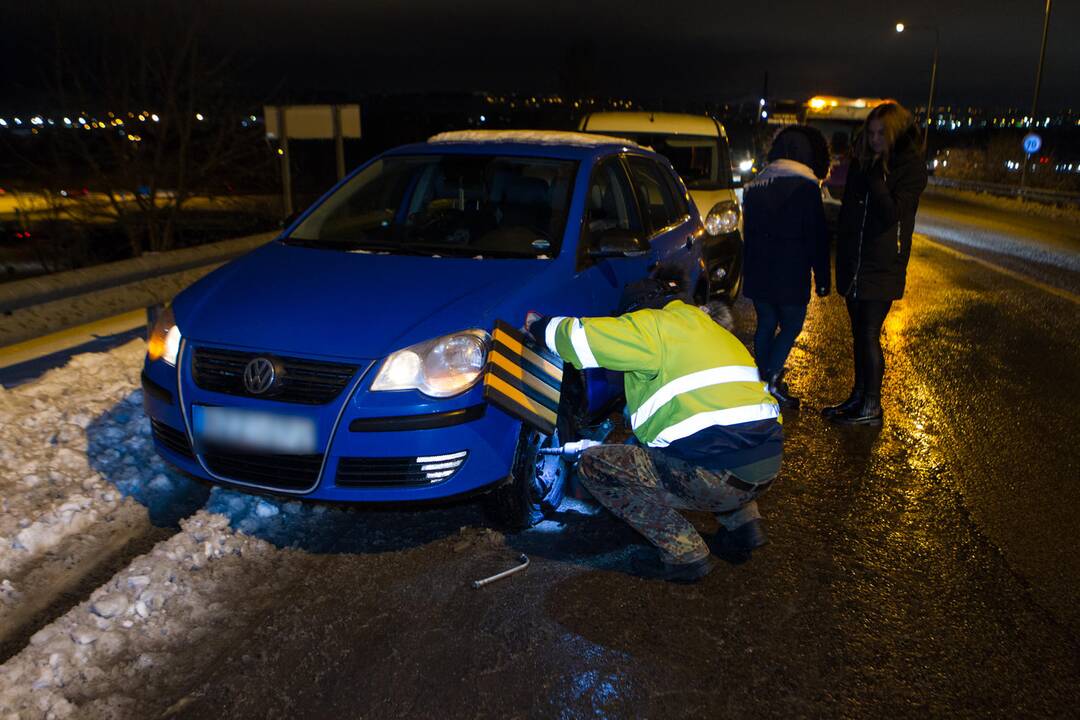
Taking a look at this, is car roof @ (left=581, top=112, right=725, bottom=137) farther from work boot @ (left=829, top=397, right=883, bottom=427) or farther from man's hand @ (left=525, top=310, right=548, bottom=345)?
man's hand @ (left=525, top=310, right=548, bottom=345)

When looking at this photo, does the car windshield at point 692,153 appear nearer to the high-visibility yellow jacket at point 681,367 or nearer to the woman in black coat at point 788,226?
the woman in black coat at point 788,226

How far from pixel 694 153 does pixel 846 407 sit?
6.07 metres

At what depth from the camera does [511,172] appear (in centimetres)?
520

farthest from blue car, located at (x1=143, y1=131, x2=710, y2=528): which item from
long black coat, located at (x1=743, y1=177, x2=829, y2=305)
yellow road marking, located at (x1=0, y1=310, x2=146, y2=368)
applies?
yellow road marking, located at (x1=0, y1=310, x2=146, y2=368)

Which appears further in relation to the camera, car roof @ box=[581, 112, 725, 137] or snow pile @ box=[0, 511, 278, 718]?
car roof @ box=[581, 112, 725, 137]

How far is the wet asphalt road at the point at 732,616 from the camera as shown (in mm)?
2957

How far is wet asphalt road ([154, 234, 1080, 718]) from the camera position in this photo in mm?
2957

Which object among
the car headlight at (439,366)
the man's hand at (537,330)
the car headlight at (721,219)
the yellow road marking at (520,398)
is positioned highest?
the car headlight at (721,219)

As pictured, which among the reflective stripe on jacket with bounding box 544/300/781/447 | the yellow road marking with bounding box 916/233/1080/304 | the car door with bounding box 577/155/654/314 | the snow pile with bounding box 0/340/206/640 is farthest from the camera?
the yellow road marking with bounding box 916/233/1080/304

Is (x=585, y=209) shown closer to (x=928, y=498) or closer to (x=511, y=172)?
(x=511, y=172)

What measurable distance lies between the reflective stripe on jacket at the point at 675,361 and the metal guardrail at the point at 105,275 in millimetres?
4685

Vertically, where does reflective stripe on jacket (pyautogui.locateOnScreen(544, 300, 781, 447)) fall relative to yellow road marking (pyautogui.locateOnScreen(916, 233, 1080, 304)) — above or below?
above

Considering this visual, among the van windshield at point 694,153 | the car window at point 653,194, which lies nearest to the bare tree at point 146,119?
the van windshield at point 694,153

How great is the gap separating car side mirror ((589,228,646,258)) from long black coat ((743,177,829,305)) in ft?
5.27
